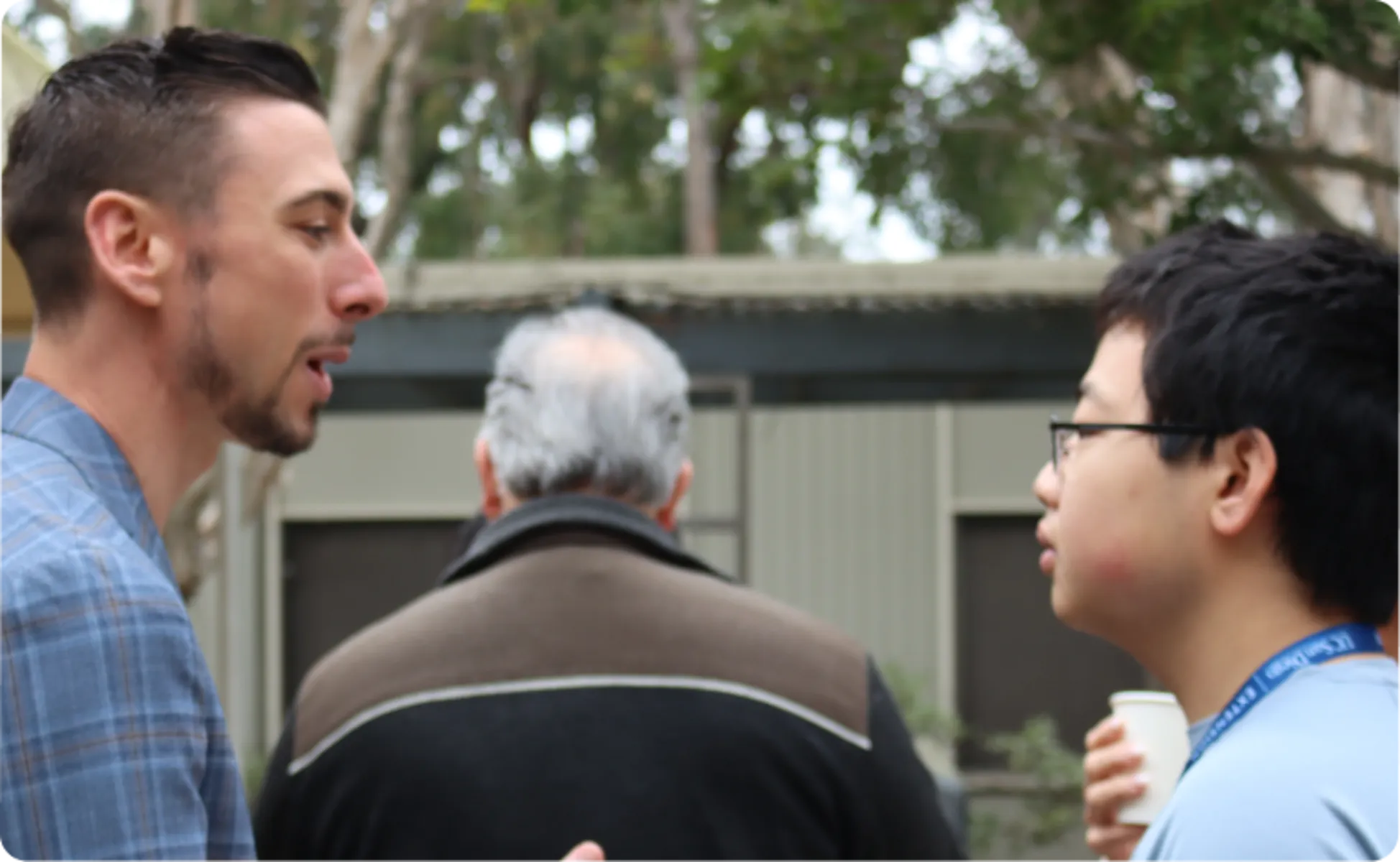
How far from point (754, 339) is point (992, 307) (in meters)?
1.11

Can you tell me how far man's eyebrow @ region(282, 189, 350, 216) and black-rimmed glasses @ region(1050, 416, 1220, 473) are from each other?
0.77 m

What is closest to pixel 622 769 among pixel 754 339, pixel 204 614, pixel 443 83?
→ pixel 754 339

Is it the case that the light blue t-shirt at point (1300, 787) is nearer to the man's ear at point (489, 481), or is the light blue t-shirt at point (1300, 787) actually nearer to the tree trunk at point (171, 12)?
the man's ear at point (489, 481)

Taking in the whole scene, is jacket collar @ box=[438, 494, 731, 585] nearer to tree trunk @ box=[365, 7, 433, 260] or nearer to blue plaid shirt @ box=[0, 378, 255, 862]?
blue plaid shirt @ box=[0, 378, 255, 862]

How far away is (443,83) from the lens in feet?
59.2

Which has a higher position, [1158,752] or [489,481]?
[489,481]

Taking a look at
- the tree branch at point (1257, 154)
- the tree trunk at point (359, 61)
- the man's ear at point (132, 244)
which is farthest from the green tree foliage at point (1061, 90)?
the man's ear at point (132, 244)

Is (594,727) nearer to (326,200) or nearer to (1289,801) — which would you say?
(326,200)

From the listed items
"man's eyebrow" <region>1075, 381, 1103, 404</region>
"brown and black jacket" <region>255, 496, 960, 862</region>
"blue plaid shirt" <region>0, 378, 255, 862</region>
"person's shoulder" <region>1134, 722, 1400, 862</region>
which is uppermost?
"man's eyebrow" <region>1075, 381, 1103, 404</region>

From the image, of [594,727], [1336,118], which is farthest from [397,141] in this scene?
[594,727]

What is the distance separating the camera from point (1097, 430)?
162 cm

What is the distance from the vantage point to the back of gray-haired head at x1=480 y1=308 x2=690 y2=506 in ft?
7.97

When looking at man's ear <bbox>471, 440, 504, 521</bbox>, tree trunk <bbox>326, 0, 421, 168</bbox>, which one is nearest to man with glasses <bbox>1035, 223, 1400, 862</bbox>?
man's ear <bbox>471, 440, 504, 521</bbox>

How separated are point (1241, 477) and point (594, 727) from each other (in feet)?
3.31
